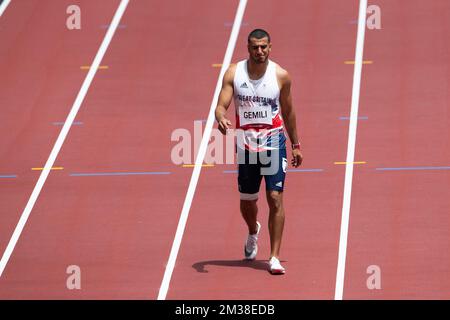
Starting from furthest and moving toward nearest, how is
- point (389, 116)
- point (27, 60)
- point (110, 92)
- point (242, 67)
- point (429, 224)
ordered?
point (27, 60)
point (110, 92)
point (389, 116)
point (429, 224)
point (242, 67)

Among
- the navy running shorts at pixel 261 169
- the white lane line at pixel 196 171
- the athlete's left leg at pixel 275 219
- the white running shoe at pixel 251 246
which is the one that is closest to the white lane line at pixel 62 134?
the white lane line at pixel 196 171

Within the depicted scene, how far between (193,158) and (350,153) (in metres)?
1.82

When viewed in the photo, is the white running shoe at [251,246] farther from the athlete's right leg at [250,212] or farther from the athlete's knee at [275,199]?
the athlete's knee at [275,199]

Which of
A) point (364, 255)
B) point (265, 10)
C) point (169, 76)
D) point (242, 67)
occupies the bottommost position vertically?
point (364, 255)

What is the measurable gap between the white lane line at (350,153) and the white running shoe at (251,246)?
0.80 m

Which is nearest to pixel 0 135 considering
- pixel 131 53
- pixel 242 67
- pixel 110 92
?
Answer: pixel 110 92

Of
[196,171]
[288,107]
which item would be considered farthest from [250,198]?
[196,171]

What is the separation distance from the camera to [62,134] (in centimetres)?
1584

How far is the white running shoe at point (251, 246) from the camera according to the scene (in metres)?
12.2

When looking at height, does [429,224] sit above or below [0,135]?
below

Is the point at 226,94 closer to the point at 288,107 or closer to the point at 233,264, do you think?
the point at 288,107

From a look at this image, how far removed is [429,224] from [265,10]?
6.90 metres

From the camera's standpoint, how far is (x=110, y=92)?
16.9 m

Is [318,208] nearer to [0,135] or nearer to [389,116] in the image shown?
[389,116]
